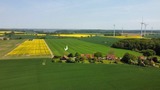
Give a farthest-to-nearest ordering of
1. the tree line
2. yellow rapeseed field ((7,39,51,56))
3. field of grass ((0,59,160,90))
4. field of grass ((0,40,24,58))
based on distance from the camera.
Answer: the tree line
field of grass ((0,40,24,58))
yellow rapeseed field ((7,39,51,56))
field of grass ((0,59,160,90))

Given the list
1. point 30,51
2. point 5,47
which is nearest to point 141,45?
point 30,51

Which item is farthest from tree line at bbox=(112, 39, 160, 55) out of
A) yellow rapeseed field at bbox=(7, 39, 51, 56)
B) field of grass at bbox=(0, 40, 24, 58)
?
field of grass at bbox=(0, 40, 24, 58)

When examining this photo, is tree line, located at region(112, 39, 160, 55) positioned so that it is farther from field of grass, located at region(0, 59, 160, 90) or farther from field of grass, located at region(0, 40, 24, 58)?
field of grass, located at region(0, 40, 24, 58)


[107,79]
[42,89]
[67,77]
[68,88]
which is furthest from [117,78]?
[42,89]

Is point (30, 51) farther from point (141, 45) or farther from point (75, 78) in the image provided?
point (75, 78)

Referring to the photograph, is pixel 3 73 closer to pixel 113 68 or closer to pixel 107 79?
pixel 107 79

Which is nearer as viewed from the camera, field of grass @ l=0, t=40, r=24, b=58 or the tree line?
field of grass @ l=0, t=40, r=24, b=58
